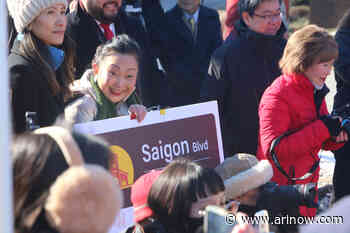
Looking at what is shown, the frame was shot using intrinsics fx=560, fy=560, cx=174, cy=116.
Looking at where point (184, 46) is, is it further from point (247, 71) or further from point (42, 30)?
point (42, 30)

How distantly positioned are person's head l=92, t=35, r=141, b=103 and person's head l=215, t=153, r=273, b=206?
2.40ft

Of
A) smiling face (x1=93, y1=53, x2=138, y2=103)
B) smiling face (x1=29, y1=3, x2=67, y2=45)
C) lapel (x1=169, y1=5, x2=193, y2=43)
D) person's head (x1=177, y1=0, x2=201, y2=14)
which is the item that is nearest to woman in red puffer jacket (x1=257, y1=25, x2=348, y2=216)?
smiling face (x1=93, y1=53, x2=138, y2=103)

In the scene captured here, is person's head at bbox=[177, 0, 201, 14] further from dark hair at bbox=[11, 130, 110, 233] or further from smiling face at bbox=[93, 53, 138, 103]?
dark hair at bbox=[11, 130, 110, 233]

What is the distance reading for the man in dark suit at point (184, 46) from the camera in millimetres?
4727

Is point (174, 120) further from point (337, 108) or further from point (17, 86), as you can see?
point (337, 108)

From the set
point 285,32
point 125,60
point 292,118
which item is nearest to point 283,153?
point 292,118

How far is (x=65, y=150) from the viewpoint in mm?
1555

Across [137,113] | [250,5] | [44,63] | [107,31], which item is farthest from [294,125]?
[107,31]

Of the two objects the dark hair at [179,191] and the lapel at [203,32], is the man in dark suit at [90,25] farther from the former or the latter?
the dark hair at [179,191]

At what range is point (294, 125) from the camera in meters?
3.20

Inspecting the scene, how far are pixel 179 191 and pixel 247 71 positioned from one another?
1.75m

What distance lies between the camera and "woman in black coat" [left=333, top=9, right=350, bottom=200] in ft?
12.6

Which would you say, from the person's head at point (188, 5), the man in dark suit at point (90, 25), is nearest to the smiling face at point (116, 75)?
the man in dark suit at point (90, 25)

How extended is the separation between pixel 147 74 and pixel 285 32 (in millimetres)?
1172
